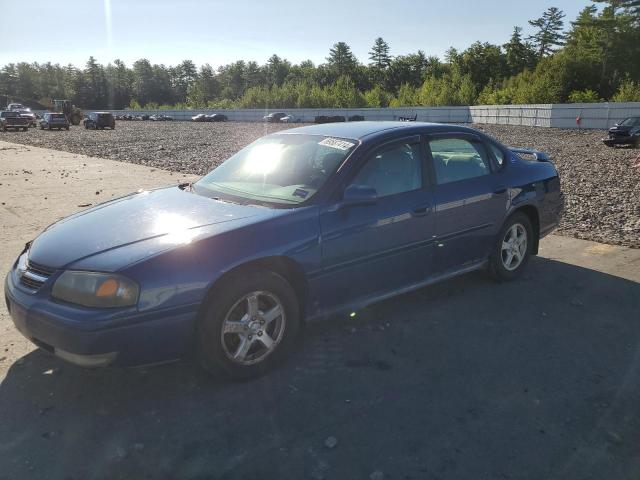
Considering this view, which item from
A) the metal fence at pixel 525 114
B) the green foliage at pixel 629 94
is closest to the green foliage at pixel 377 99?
the metal fence at pixel 525 114

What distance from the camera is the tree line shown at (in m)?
59.4

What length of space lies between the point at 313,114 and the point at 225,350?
63.9 meters

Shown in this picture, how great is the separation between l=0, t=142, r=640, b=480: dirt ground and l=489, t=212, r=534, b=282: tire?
44 cm

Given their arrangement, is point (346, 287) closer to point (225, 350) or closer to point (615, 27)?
point (225, 350)

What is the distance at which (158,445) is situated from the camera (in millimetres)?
2803

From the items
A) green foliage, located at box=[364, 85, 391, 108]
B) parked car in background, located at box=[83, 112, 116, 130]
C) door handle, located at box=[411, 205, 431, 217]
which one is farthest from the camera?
green foliage, located at box=[364, 85, 391, 108]

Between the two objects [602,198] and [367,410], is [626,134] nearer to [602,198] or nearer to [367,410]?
[602,198]

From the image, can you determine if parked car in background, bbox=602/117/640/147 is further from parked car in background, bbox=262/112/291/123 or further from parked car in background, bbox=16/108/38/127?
parked car in background, bbox=262/112/291/123

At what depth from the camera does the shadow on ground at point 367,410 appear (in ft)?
8.73

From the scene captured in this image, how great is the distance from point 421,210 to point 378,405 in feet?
5.50

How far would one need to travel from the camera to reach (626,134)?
2020cm

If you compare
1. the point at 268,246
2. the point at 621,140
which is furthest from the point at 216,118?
the point at 268,246

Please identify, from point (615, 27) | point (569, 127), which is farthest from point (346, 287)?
point (615, 27)

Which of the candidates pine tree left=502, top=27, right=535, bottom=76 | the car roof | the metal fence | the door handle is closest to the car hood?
the car roof
